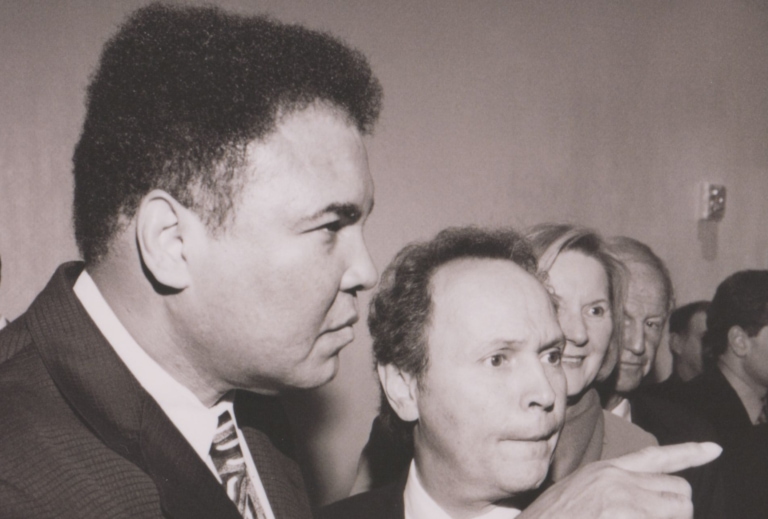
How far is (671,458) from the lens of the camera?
45.9 inches

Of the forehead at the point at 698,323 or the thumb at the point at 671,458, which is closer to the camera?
the thumb at the point at 671,458

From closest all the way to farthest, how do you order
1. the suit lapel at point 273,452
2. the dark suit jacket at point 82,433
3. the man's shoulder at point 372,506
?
the dark suit jacket at point 82,433, the suit lapel at point 273,452, the man's shoulder at point 372,506

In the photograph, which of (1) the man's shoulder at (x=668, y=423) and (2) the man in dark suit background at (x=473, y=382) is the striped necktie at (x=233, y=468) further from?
(1) the man's shoulder at (x=668, y=423)

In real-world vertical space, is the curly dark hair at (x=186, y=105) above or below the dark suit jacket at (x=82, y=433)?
above

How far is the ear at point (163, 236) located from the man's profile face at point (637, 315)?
6.02 ft

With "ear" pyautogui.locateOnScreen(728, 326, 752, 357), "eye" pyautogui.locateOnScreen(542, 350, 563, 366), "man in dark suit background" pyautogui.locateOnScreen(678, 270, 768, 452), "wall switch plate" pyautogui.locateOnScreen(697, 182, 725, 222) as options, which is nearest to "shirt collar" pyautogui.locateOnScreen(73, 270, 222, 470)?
"eye" pyautogui.locateOnScreen(542, 350, 563, 366)

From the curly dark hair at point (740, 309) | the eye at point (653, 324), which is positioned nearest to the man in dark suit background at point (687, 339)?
the curly dark hair at point (740, 309)

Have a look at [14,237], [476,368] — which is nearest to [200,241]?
[476,368]

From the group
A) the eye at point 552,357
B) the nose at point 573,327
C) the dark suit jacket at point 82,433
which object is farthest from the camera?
the nose at point 573,327

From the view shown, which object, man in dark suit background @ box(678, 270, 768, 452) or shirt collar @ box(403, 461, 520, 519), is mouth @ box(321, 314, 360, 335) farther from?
man in dark suit background @ box(678, 270, 768, 452)

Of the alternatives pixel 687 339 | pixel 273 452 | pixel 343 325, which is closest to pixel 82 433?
pixel 343 325

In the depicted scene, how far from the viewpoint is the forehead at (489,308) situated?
55.5 inches

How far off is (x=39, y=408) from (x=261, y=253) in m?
0.36

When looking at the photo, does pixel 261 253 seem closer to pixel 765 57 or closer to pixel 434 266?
pixel 434 266
